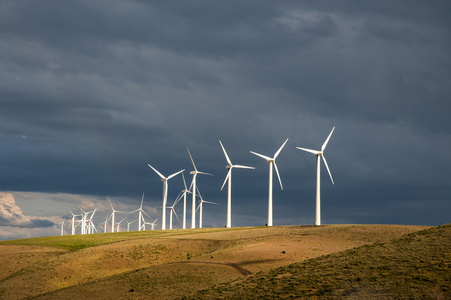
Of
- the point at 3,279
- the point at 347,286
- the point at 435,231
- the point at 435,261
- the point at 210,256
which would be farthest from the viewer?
the point at 3,279

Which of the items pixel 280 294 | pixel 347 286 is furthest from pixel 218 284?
pixel 347 286

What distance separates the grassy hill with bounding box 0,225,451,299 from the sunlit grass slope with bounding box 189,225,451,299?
74mm

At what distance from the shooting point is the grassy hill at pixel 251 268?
3838 cm

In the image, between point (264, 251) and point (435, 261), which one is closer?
point (435, 261)

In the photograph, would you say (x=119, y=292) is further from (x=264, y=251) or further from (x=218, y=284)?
(x=264, y=251)

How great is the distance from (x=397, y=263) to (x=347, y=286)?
670 cm

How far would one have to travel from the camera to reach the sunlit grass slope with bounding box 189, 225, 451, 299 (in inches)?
1398

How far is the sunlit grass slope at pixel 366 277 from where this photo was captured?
35.5 m

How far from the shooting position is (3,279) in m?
64.6

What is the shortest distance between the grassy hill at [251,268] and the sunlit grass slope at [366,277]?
0.07 metres

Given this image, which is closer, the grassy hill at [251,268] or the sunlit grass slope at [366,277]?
the sunlit grass slope at [366,277]

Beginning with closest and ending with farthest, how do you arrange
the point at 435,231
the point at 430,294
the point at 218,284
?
1. the point at 430,294
2. the point at 218,284
3. the point at 435,231

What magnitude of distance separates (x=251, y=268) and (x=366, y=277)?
15517mm

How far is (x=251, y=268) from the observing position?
5203cm
